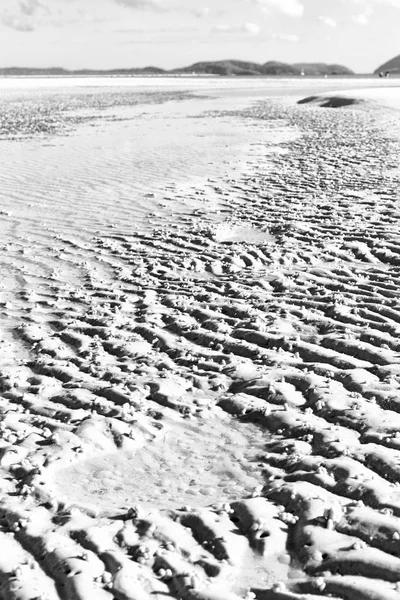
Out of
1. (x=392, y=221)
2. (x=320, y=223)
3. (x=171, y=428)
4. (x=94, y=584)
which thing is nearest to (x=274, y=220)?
(x=320, y=223)

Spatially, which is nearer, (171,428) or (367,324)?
(171,428)

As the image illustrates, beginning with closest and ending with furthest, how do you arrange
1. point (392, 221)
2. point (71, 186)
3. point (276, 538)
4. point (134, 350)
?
point (276, 538) < point (134, 350) < point (392, 221) < point (71, 186)

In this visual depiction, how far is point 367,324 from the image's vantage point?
646 cm

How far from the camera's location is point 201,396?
17.7ft

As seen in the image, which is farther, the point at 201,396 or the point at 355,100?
the point at 355,100

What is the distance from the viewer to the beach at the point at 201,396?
3.48 m

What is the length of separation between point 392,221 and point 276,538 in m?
7.47

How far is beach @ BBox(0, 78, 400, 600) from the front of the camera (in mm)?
3479

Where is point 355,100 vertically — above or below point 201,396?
above

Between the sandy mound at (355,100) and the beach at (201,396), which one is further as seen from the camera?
the sandy mound at (355,100)

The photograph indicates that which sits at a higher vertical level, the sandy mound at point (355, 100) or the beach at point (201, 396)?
the sandy mound at point (355, 100)

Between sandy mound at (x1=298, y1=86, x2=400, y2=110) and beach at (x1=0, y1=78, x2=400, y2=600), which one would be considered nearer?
beach at (x1=0, y1=78, x2=400, y2=600)

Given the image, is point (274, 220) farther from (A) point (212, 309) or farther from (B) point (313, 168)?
(B) point (313, 168)

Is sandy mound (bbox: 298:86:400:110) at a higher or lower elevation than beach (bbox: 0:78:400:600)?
higher
